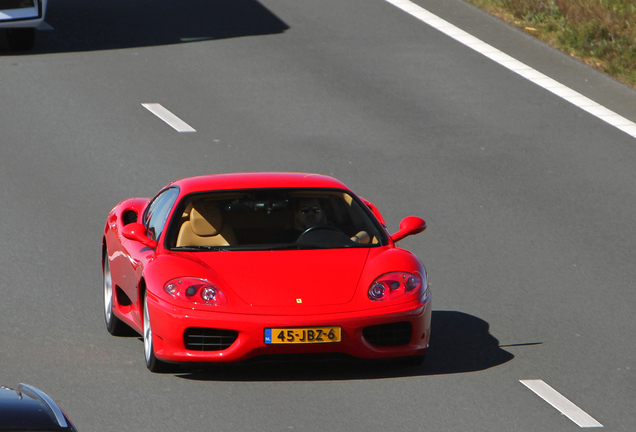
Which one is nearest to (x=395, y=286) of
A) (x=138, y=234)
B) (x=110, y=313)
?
(x=138, y=234)

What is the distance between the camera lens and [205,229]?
912 centimetres

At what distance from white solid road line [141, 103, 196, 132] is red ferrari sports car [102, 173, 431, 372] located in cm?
744

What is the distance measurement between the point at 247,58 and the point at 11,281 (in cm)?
1046

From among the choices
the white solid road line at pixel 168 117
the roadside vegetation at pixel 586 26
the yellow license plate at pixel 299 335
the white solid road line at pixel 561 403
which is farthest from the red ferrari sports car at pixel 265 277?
the roadside vegetation at pixel 586 26

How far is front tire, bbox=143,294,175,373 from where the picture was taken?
8.41m

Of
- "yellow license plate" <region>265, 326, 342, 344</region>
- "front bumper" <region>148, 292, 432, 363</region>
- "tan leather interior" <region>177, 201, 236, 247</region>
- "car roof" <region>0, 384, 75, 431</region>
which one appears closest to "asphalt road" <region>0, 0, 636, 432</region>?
"front bumper" <region>148, 292, 432, 363</region>

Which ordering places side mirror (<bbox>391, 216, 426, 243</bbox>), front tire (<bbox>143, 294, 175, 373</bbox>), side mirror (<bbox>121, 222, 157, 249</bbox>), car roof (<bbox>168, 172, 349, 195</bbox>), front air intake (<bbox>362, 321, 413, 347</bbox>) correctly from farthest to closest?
car roof (<bbox>168, 172, 349, 195</bbox>) < side mirror (<bbox>391, 216, 426, 243</bbox>) < side mirror (<bbox>121, 222, 157, 249</bbox>) < front tire (<bbox>143, 294, 175, 373</bbox>) < front air intake (<bbox>362, 321, 413, 347</bbox>)

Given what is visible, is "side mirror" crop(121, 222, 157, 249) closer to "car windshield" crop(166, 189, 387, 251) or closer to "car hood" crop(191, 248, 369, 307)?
"car windshield" crop(166, 189, 387, 251)

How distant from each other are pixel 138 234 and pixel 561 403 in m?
3.18

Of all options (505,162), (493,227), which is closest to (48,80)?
(505,162)

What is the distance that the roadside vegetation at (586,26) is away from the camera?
20.8 meters

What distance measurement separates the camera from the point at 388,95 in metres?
18.9

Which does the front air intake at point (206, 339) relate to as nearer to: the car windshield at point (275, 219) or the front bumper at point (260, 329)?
the front bumper at point (260, 329)

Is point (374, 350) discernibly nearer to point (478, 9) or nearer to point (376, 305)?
point (376, 305)
